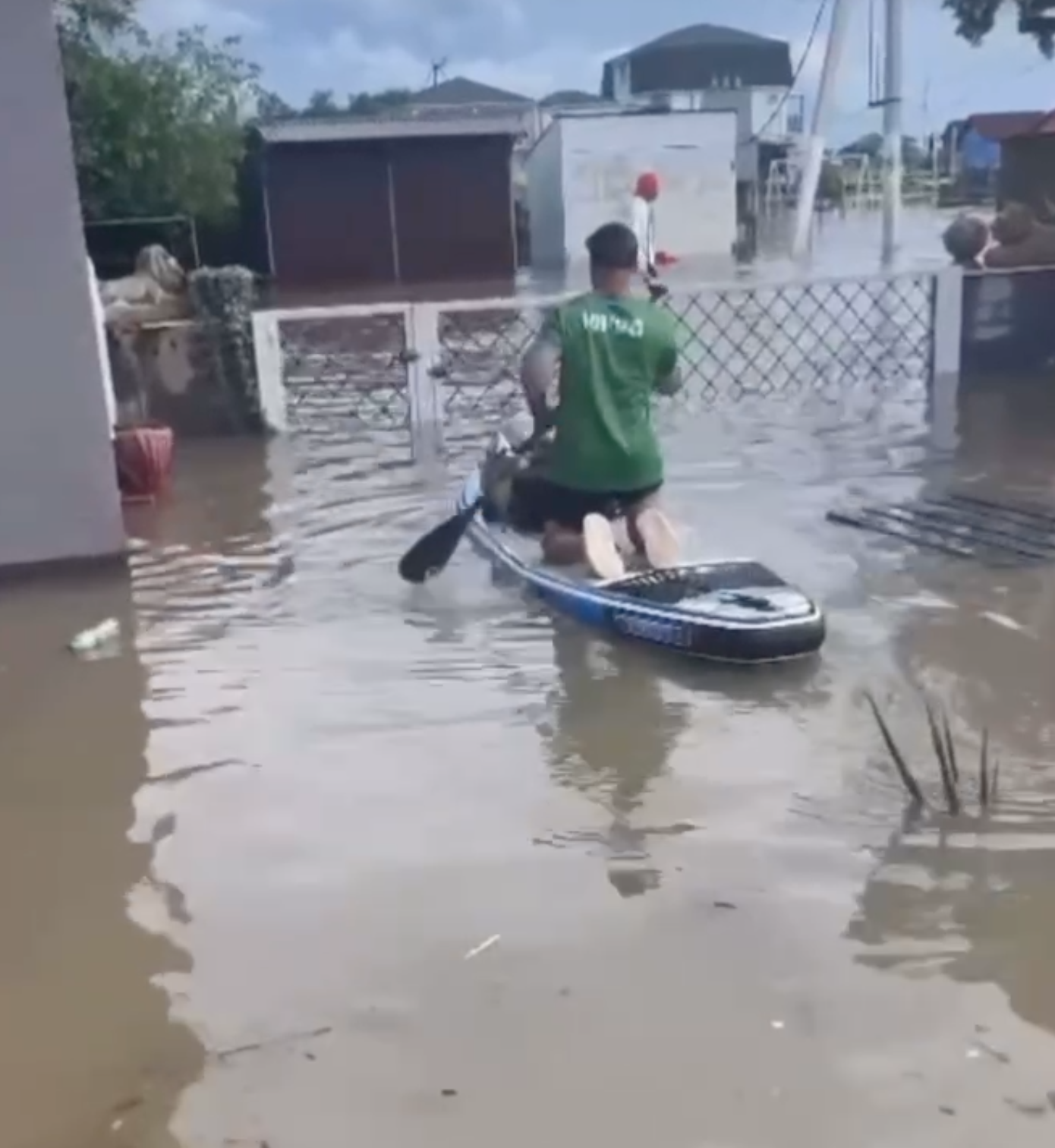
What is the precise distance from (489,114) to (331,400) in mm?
19719

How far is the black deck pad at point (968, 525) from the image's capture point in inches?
293

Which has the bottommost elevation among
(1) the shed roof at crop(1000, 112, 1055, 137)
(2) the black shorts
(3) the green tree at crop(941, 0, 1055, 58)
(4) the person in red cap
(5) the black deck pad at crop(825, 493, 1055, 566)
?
(5) the black deck pad at crop(825, 493, 1055, 566)

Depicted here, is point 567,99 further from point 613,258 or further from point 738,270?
point 613,258

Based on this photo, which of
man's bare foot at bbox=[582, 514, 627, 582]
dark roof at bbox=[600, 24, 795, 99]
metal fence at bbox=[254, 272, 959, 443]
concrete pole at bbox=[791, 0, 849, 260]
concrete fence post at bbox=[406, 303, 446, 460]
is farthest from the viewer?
dark roof at bbox=[600, 24, 795, 99]

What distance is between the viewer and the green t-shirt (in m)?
6.50

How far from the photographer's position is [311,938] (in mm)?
3957

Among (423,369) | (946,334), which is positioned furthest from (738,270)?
(423,369)

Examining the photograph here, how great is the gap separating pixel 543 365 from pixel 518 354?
26.0 feet

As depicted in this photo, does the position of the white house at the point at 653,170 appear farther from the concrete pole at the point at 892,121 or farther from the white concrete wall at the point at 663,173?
the concrete pole at the point at 892,121

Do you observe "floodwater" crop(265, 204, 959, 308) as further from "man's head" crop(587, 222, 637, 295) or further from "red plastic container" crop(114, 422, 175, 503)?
"man's head" crop(587, 222, 637, 295)

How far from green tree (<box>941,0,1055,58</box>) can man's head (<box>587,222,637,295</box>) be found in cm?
752

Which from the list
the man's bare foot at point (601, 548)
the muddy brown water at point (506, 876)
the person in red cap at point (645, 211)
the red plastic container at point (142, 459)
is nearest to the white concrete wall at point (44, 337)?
the muddy brown water at point (506, 876)

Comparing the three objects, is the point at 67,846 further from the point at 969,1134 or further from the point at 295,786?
the point at 969,1134

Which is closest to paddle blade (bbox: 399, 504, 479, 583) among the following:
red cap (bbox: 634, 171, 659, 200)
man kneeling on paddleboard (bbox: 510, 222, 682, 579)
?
man kneeling on paddleboard (bbox: 510, 222, 682, 579)
